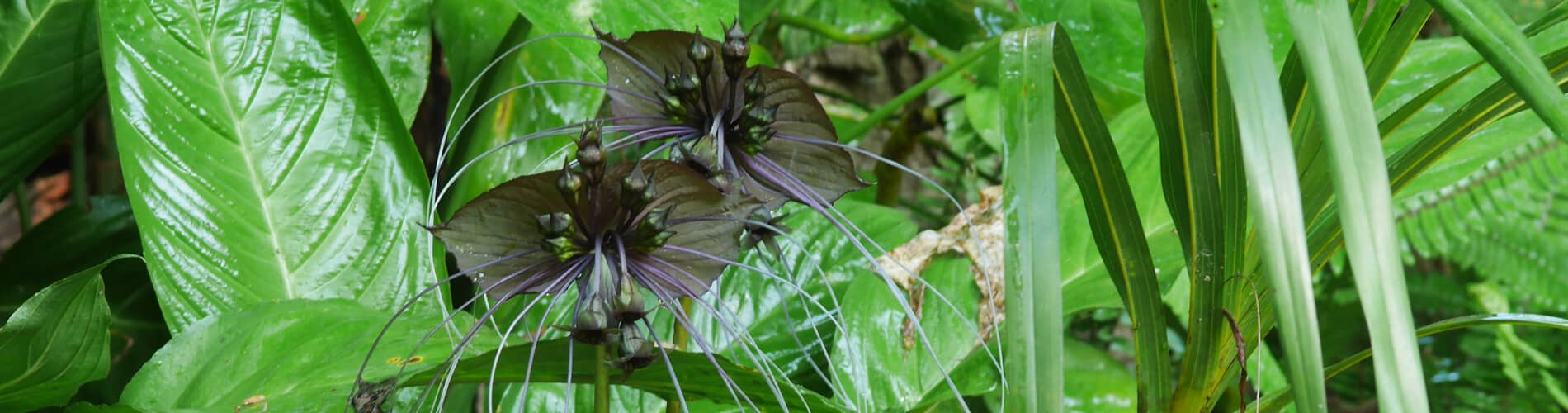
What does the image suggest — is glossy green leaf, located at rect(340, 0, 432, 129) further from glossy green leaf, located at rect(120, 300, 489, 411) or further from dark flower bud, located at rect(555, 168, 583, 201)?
dark flower bud, located at rect(555, 168, 583, 201)

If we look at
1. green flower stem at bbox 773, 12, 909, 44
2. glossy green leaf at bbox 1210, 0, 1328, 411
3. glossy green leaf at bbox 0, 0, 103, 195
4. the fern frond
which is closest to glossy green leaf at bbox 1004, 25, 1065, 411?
glossy green leaf at bbox 1210, 0, 1328, 411

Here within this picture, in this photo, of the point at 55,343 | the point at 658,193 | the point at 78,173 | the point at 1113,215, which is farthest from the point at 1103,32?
the point at 78,173

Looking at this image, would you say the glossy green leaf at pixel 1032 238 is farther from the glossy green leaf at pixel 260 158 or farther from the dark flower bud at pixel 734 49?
the glossy green leaf at pixel 260 158

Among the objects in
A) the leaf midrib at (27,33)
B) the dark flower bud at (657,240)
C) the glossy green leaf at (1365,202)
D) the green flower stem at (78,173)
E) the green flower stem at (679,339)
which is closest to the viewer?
the glossy green leaf at (1365,202)

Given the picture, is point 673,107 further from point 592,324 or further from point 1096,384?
point 1096,384

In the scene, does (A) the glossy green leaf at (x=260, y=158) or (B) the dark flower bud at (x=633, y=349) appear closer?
(B) the dark flower bud at (x=633, y=349)

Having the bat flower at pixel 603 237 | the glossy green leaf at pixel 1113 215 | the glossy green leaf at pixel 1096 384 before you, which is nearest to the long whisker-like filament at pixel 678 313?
the bat flower at pixel 603 237

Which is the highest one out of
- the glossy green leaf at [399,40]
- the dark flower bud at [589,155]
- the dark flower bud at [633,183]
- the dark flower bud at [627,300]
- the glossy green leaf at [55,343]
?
the glossy green leaf at [399,40]
